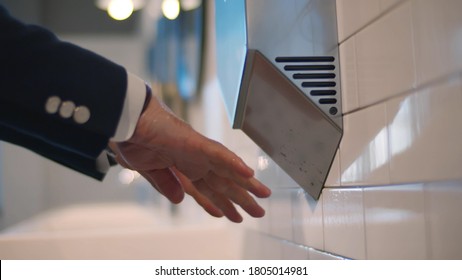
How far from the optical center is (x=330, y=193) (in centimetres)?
55

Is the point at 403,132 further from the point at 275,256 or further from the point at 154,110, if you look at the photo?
the point at 275,256

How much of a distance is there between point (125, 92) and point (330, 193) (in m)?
0.24

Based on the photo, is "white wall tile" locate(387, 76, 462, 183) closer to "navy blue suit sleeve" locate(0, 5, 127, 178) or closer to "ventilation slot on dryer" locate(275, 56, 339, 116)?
"ventilation slot on dryer" locate(275, 56, 339, 116)

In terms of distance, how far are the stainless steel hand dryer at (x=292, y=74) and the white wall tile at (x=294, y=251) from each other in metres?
0.12

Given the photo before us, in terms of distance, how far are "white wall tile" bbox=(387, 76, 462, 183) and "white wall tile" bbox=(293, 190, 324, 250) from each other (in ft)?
0.54

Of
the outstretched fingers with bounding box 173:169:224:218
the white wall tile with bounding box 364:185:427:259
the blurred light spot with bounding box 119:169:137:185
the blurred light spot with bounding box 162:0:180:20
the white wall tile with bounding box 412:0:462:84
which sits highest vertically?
the blurred light spot with bounding box 162:0:180:20

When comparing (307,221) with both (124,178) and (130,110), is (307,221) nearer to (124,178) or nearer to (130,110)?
(130,110)

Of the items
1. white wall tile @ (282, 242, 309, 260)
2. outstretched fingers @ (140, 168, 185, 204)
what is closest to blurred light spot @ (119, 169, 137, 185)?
white wall tile @ (282, 242, 309, 260)

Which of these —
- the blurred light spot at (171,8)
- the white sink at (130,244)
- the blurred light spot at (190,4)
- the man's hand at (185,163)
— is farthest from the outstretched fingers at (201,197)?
the blurred light spot at (171,8)

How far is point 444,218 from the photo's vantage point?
1.23ft

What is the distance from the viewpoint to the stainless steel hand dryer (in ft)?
1.63

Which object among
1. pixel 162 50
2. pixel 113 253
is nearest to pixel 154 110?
pixel 113 253

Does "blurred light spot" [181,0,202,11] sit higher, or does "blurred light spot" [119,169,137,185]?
"blurred light spot" [181,0,202,11]

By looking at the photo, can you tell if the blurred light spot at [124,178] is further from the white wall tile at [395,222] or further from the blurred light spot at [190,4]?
the white wall tile at [395,222]
